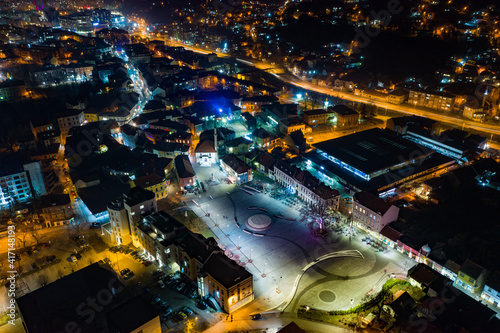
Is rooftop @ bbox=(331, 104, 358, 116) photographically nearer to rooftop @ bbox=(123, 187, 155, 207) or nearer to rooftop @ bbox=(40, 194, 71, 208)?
rooftop @ bbox=(123, 187, 155, 207)

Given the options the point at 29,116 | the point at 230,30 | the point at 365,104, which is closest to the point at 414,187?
the point at 365,104

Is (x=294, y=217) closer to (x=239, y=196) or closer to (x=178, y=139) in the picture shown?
(x=239, y=196)


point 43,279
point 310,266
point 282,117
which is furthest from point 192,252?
point 282,117

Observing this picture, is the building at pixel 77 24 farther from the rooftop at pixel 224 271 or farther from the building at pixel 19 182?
the rooftop at pixel 224 271

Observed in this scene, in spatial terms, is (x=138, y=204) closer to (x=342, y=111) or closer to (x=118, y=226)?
(x=118, y=226)

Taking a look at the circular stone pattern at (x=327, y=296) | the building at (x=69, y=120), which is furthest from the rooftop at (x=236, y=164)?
the building at (x=69, y=120)

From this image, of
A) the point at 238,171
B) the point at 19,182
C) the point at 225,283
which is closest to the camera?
the point at 225,283
